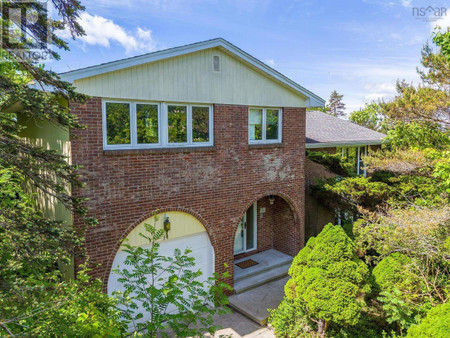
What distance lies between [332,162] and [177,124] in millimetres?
7812

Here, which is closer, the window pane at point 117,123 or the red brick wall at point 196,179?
the red brick wall at point 196,179

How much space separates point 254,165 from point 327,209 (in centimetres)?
517

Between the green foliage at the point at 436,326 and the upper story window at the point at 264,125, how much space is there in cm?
647

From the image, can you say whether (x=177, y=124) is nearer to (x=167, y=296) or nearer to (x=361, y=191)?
(x=167, y=296)

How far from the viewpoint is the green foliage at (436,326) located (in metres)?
5.58

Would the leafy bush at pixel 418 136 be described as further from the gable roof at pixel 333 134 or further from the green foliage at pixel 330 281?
the green foliage at pixel 330 281

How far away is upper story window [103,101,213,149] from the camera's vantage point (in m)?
7.59

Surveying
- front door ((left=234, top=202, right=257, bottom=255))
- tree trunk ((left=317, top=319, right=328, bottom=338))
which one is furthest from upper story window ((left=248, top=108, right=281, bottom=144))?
tree trunk ((left=317, top=319, right=328, bottom=338))

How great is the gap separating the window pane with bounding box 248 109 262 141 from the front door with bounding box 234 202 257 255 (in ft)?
10.2

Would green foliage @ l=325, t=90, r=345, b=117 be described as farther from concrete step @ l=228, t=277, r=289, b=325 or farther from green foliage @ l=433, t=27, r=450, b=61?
concrete step @ l=228, t=277, r=289, b=325

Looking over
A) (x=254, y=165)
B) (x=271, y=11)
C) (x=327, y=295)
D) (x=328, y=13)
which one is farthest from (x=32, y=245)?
(x=328, y=13)

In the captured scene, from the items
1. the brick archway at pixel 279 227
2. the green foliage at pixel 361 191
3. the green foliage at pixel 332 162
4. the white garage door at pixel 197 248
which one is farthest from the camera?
the green foliage at pixel 332 162

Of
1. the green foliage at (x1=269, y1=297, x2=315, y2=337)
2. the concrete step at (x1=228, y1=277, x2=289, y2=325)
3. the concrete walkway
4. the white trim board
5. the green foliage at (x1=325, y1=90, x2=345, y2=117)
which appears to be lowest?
the concrete walkway

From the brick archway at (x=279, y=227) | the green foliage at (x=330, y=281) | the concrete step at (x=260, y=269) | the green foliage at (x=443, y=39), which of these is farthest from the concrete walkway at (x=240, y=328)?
the green foliage at (x=443, y=39)
